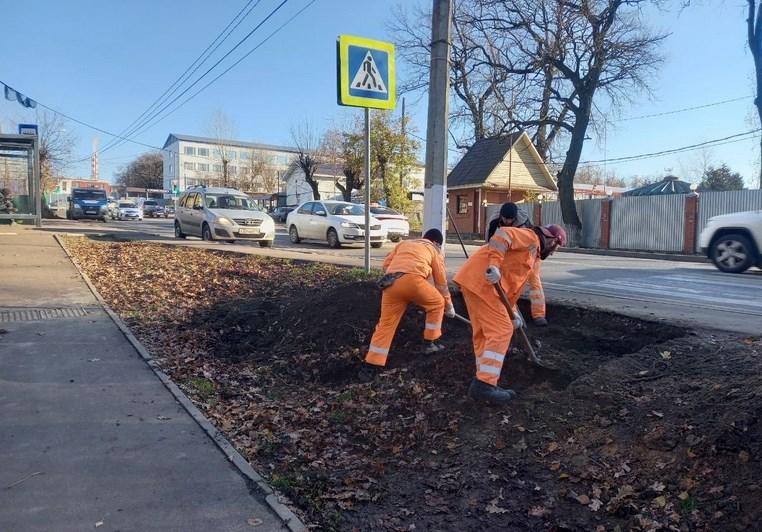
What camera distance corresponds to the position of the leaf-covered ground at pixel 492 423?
303 cm

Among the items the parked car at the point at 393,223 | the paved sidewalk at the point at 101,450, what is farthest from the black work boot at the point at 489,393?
the parked car at the point at 393,223

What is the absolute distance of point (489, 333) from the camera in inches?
170

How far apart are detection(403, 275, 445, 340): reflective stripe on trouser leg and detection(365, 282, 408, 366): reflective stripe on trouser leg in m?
0.13

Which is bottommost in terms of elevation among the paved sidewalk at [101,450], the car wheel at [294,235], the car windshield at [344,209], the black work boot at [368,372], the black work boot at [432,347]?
the paved sidewalk at [101,450]

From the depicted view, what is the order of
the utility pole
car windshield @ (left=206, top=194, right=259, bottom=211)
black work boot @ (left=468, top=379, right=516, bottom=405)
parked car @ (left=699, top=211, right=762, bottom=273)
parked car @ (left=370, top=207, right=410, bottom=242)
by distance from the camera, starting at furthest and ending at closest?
parked car @ (left=370, top=207, right=410, bottom=242), car windshield @ (left=206, top=194, right=259, bottom=211), parked car @ (left=699, top=211, right=762, bottom=273), the utility pole, black work boot @ (left=468, top=379, right=516, bottom=405)

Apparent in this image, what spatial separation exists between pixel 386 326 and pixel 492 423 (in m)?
1.53

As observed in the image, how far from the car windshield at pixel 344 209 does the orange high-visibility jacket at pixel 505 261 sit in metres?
14.4

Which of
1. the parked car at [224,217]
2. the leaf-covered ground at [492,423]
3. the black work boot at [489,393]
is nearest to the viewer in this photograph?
the leaf-covered ground at [492,423]

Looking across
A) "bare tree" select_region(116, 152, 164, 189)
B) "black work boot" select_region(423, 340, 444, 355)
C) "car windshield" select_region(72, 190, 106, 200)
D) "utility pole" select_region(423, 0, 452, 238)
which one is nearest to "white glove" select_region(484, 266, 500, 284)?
"black work boot" select_region(423, 340, 444, 355)

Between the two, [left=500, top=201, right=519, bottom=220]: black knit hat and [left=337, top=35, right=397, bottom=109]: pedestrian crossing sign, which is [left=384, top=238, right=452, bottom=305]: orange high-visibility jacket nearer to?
[left=500, top=201, right=519, bottom=220]: black knit hat

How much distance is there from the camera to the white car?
18297 millimetres

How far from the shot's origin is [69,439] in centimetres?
398

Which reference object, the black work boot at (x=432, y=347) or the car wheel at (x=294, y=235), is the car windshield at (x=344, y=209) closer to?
the car wheel at (x=294, y=235)

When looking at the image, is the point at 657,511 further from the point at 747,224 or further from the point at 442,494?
the point at 747,224
